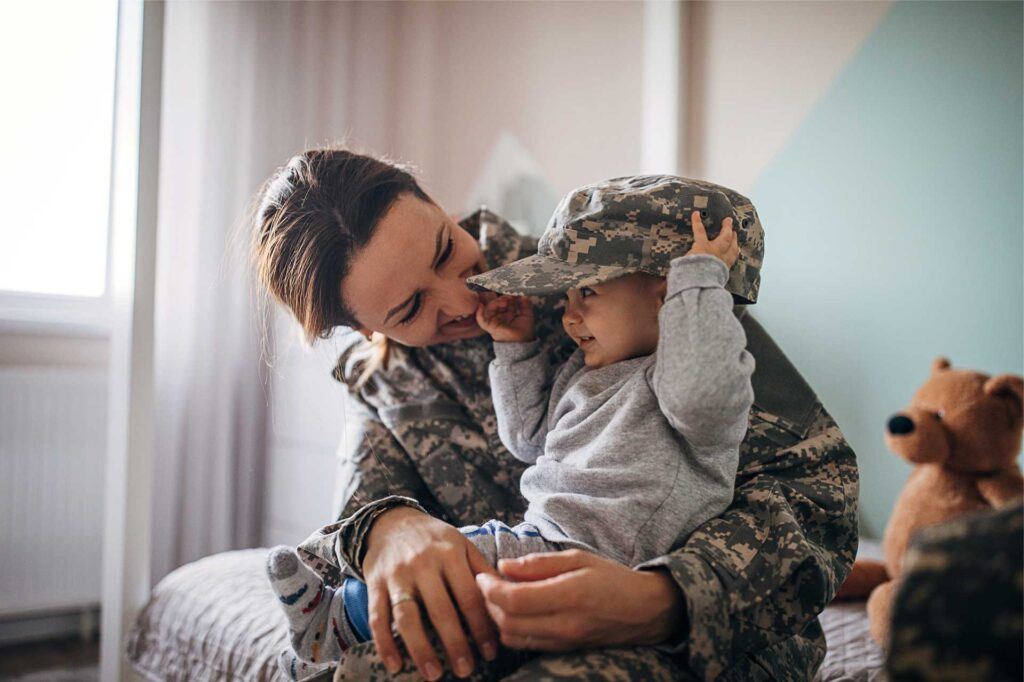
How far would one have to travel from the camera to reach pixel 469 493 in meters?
1.15

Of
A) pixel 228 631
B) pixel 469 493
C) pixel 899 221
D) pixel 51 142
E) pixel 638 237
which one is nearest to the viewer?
pixel 638 237

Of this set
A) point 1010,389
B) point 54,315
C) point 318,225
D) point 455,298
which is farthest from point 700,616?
point 54,315

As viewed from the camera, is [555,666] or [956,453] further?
[956,453]

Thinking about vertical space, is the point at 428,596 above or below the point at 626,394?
below

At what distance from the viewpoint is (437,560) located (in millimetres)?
803

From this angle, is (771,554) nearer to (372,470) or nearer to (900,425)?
(372,470)

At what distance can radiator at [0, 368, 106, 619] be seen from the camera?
2236 millimetres

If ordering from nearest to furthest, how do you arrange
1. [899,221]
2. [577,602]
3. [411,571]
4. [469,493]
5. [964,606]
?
[964,606] < [577,602] < [411,571] < [469,493] < [899,221]

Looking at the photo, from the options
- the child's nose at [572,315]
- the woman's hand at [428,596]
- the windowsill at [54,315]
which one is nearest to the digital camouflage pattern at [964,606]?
the woman's hand at [428,596]

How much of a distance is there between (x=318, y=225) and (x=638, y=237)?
421 millimetres

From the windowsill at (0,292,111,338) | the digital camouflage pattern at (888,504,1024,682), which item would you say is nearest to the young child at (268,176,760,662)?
the digital camouflage pattern at (888,504,1024,682)

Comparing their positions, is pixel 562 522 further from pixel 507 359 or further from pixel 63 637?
pixel 63 637

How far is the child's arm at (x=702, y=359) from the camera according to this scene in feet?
2.57

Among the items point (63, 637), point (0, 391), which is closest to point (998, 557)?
point (0, 391)
